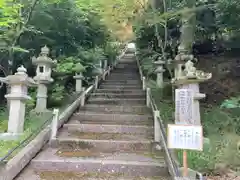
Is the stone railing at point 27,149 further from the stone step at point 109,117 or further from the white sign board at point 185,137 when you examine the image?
the white sign board at point 185,137

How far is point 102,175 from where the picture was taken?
177 inches

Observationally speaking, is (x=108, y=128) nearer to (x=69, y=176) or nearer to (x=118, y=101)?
(x=69, y=176)

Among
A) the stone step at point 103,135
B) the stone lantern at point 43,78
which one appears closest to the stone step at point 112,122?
the stone step at point 103,135

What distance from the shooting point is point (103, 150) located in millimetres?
5621

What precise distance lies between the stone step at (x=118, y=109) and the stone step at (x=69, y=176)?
12.3 feet

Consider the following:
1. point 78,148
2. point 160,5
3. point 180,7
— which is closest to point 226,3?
point 180,7

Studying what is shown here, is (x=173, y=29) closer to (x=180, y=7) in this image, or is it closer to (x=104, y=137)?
(x=180, y=7)

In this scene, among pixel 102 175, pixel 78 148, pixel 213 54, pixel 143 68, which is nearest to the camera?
pixel 102 175

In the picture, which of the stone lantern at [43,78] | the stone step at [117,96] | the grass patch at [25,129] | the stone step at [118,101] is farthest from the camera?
the stone step at [117,96]

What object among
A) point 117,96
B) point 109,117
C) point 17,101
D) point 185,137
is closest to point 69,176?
point 185,137

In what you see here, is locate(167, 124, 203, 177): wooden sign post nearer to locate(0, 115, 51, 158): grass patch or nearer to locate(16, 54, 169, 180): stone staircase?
locate(16, 54, 169, 180): stone staircase

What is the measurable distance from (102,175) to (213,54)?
10.1m

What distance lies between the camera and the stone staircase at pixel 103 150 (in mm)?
4578

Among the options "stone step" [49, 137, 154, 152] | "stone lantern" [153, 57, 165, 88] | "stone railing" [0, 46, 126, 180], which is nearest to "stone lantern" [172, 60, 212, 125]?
"stone step" [49, 137, 154, 152]
